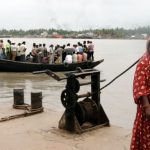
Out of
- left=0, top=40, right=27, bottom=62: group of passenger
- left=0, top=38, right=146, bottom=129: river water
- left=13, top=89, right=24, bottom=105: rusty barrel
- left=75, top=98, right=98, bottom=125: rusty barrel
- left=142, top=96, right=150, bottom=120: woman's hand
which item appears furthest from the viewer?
left=0, top=40, right=27, bottom=62: group of passenger

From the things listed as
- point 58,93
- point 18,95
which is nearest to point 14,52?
point 58,93

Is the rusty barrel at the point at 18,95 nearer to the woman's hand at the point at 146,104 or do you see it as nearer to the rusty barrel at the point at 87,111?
the rusty barrel at the point at 87,111

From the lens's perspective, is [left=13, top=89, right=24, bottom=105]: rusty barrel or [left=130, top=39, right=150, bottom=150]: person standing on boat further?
[left=13, top=89, right=24, bottom=105]: rusty barrel

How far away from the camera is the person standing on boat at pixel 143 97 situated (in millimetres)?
3773

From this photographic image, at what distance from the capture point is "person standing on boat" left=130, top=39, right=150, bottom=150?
3.77 meters

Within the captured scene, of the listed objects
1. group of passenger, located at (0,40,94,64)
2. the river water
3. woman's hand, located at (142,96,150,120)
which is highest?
woman's hand, located at (142,96,150,120)

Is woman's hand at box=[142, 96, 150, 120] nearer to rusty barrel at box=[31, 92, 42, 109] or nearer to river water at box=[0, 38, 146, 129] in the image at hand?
rusty barrel at box=[31, 92, 42, 109]

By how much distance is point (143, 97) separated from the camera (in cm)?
378

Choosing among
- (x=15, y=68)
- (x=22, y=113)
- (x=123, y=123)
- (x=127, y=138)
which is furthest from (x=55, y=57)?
(x=127, y=138)

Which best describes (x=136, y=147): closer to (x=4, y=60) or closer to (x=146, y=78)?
(x=146, y=78)

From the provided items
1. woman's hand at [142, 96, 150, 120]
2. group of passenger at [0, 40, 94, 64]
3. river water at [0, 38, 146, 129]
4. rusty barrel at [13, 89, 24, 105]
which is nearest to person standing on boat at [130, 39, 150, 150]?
woman's hand at [142, 96, 150, 120]

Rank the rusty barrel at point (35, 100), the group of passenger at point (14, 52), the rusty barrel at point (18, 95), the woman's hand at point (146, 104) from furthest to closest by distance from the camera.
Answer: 1. the group of passenger at point (14, 52)
2. the rusty barrel at point (18, 95)
3. the rusty barrel at point (35, 100)
4. the woman's hand at point (146, 104)

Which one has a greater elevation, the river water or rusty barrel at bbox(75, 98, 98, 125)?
rusty barrel at bbox(75, 98, 98, 125)

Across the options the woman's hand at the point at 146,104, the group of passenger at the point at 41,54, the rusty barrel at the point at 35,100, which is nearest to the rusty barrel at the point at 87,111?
the rusty barrel at the point at 35,100
